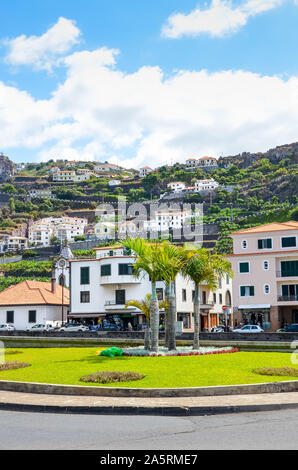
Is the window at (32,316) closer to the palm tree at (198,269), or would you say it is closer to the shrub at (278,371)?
the palm tree at (198,269)

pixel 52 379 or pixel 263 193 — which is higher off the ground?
pixel 263 193

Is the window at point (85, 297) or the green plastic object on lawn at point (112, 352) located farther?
the window at point (85, 297)

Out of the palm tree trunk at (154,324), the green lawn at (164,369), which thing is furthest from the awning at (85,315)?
the green lawn at (164,369)

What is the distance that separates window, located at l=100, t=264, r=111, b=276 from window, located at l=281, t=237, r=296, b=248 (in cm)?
Result: 1702

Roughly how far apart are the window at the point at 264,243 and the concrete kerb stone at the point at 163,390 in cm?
3414

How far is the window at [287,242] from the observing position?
157ft

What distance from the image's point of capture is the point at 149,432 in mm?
10531

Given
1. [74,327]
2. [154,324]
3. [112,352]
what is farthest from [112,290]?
[112,352]

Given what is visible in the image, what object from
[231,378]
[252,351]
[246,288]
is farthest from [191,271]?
[246,288]

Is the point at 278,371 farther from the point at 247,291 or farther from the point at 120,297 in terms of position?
the point at 120,297

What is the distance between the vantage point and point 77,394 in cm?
1511

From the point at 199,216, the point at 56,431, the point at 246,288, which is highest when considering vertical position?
the point at 199,216
